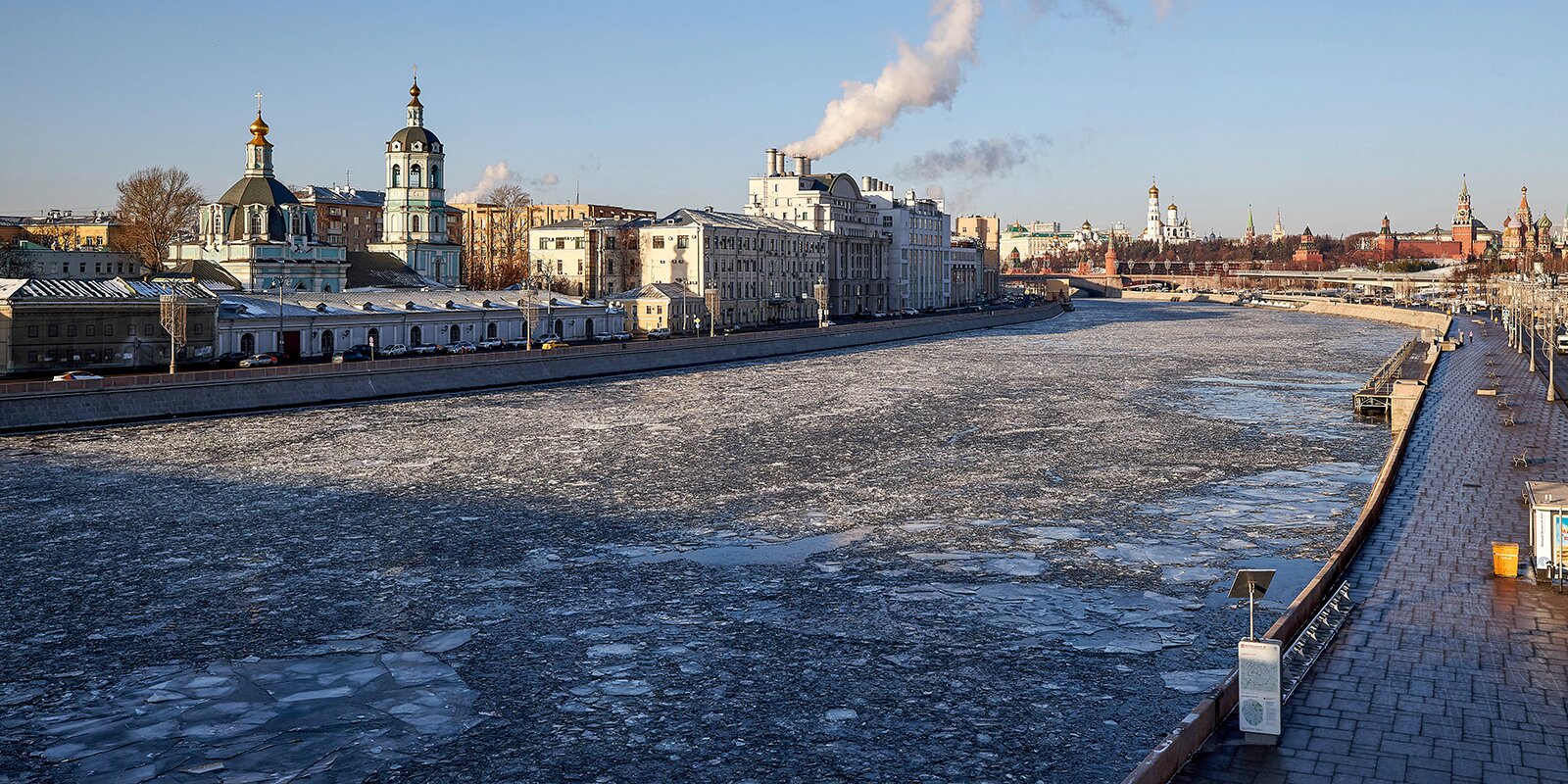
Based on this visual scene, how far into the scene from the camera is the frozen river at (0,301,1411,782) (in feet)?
42.3

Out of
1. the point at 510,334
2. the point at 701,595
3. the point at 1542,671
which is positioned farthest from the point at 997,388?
the point at 1542,671

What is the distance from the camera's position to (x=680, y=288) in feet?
274

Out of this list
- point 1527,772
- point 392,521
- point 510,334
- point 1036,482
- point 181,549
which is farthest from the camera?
point 510,334

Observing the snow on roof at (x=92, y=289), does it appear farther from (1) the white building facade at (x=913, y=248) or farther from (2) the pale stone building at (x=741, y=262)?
(1) the white building facade at (x=913, y=248)

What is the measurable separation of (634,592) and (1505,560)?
1155 centimetres

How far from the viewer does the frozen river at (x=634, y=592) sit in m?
12.9

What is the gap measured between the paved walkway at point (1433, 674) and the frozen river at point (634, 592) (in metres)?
1.46

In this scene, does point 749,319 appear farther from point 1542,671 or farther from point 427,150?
point 1542,671

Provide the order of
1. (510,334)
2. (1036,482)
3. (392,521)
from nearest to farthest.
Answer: (392,521) → (1036,482) → (510,334)

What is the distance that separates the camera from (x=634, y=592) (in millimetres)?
18609

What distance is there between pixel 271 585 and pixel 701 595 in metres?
6.20

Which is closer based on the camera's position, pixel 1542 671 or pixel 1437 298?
pixel 1542 671

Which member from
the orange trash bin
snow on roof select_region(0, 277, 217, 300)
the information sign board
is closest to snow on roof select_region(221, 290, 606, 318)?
snow on roof select_region(0, 277, 217, 300)

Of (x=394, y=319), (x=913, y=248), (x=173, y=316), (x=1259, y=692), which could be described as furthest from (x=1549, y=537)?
(x=913, y=248)
